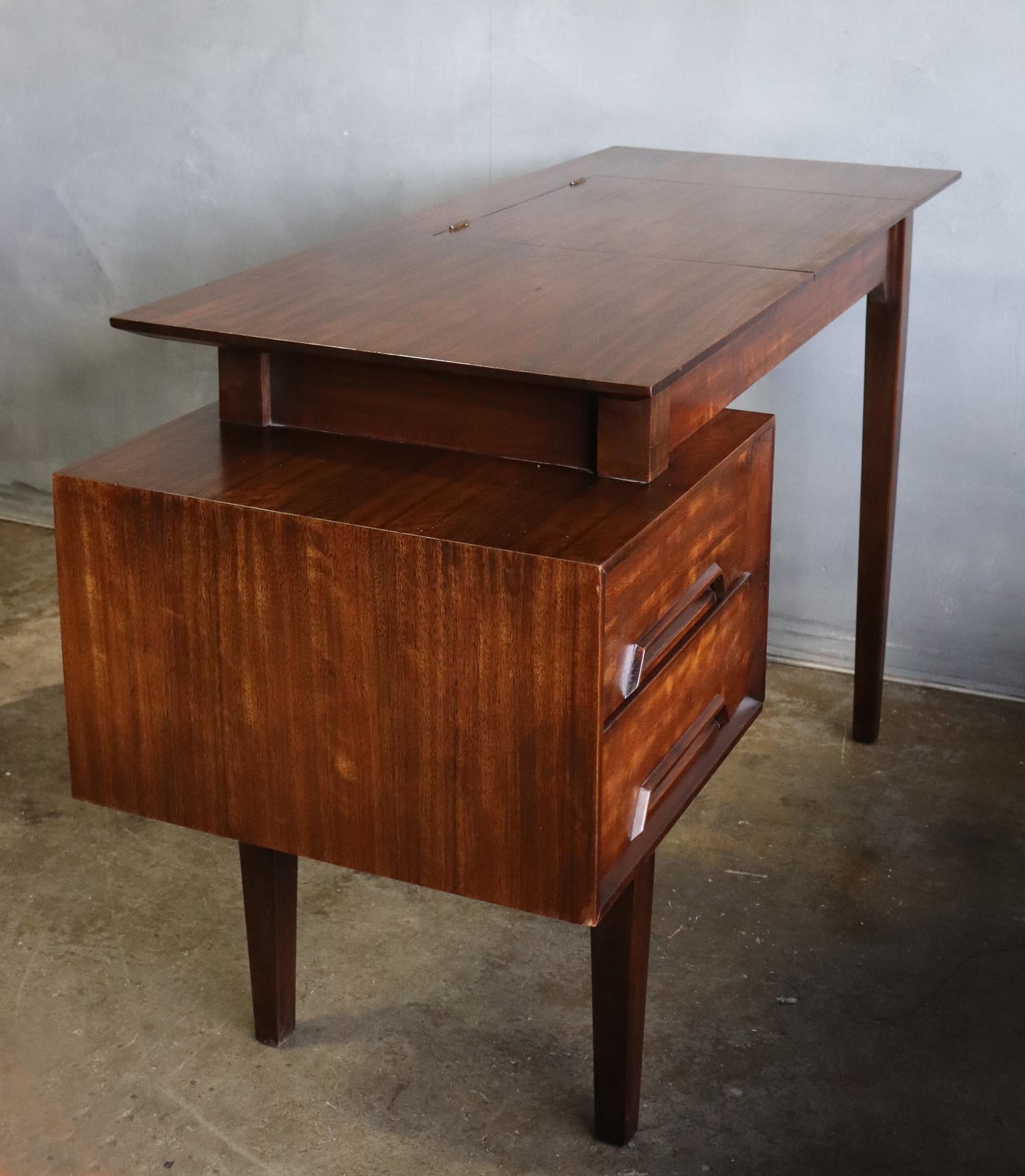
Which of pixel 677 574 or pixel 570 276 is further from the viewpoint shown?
pixel 570 276

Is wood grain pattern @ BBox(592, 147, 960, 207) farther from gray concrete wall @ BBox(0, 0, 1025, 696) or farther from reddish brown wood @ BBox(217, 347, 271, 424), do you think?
reddish brown wood @ BBox(217, 347, 271, 424)

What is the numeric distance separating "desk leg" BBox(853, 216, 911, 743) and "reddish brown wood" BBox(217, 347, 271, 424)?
3.77 ft

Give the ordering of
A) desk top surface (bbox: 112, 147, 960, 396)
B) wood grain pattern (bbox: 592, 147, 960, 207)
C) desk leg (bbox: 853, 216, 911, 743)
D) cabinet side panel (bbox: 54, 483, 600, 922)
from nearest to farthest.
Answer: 1. cabinet side panel (bbox: 54, 483, 600, 922)
2. desk top surface (bbox: 112, 147, 960, 396)
3. wood grain pattern (bbox: 592, 147, 960, 207)
4. desk leg (bbox: 853, 216, 911, 743)

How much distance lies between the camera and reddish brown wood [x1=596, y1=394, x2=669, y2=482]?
1412 mm

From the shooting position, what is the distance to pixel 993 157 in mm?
2598

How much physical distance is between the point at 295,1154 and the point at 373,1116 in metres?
0.11

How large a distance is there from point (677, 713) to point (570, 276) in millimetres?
552

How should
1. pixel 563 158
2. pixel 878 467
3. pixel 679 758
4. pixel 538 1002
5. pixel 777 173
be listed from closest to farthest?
pixel 679 758 < pixel 538 1002 < pixel 777 173 < pixel 878 467 < pixel 563 158

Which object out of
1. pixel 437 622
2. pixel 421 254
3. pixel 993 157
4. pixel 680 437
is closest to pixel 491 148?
pixel 993 157

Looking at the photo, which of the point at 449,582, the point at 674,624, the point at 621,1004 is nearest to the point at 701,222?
the point at 674,624

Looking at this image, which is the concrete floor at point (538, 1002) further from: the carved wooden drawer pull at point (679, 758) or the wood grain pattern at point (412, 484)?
the wood grain pattern at point (412, 484)

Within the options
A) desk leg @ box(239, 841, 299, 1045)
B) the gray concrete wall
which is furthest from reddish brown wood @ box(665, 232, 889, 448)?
desk leg @ box(239, 841, 299, 1045)

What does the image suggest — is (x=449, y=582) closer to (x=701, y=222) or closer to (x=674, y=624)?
(x=674, y=624)

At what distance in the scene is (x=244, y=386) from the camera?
1582mm
